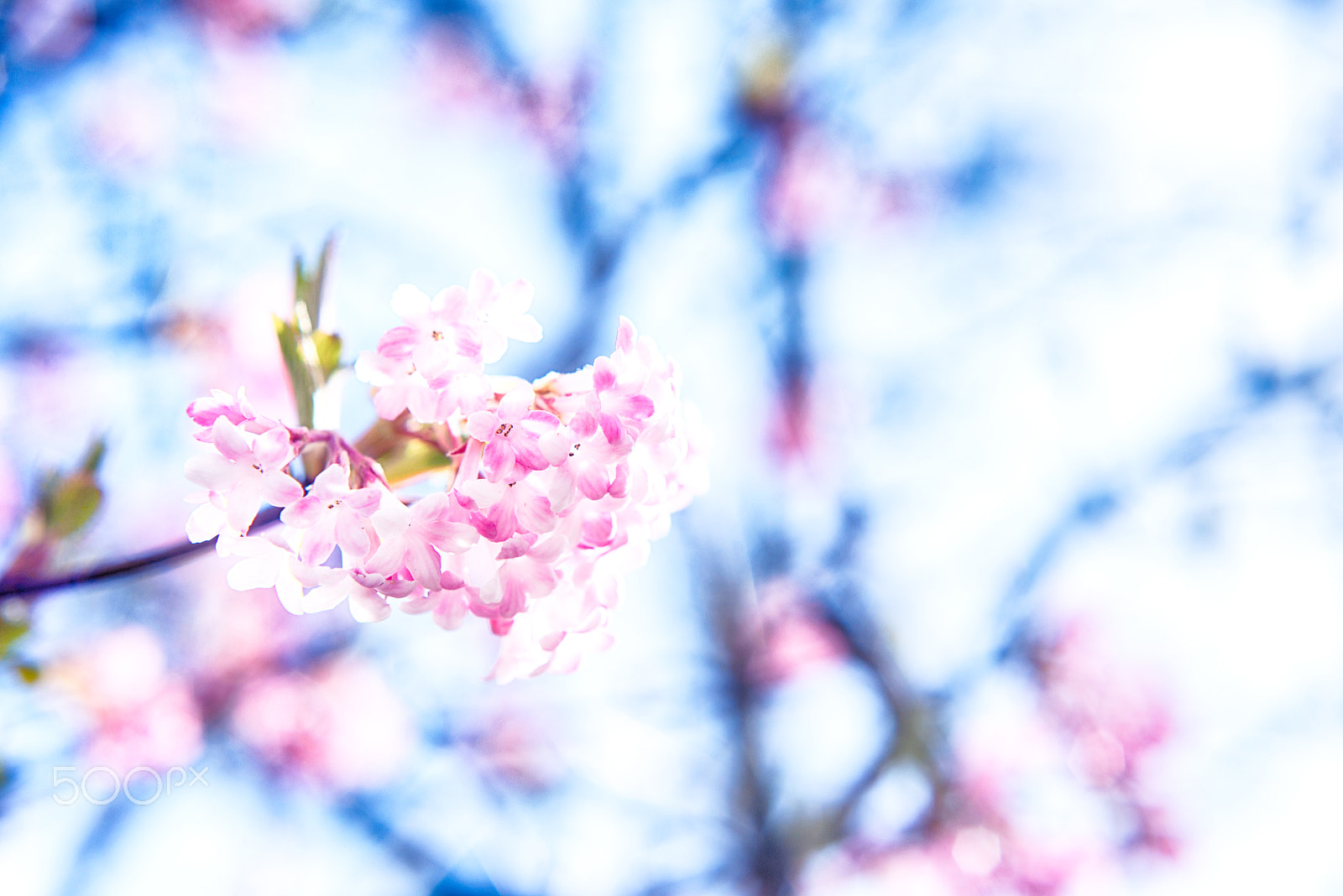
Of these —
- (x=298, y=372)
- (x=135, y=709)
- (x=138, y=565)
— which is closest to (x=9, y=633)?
(x=138, y=565)

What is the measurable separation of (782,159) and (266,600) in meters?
3.16

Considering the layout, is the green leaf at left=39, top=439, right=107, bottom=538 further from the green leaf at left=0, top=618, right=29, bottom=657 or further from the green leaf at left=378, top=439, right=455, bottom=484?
the green leaf at left=378, top=439, right=455, bottom=484

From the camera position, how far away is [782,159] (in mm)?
3865

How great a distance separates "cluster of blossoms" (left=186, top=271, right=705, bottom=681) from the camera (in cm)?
74

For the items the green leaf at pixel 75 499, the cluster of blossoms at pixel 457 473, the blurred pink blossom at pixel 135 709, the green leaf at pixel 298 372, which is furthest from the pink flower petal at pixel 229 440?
the blurred pink blossom at pixel 135 709

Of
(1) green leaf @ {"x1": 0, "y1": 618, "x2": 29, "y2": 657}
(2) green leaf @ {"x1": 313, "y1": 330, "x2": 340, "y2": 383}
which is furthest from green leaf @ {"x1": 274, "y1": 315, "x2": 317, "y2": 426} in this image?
(1) green leaf @ {"x1": 0, "y1": 618, "x2": 29, "y2": 657}

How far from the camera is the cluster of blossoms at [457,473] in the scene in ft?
2.43

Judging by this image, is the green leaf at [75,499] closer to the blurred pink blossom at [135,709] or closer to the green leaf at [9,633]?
the green leaf at [9,633]

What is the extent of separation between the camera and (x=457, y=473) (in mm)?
798

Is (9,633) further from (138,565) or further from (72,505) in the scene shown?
(138,565)

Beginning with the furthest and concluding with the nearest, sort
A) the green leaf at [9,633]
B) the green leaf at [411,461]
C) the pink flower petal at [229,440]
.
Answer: the green leaf at [9,633] < the green leaf at [411,461] < the pink flower petal at [229,440]

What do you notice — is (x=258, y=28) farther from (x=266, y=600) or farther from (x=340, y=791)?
(x=340, y=791)

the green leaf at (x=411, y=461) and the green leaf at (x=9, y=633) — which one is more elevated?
the green leaf at (x=411, y=461)

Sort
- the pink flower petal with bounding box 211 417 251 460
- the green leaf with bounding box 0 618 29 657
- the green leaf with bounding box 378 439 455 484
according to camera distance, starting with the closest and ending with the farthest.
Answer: the pink flower petal with bounding box 211 417 251 460
the green leaf with bounding box 378 439 455 484
the green leaf with bounding box 0 618 29 657
